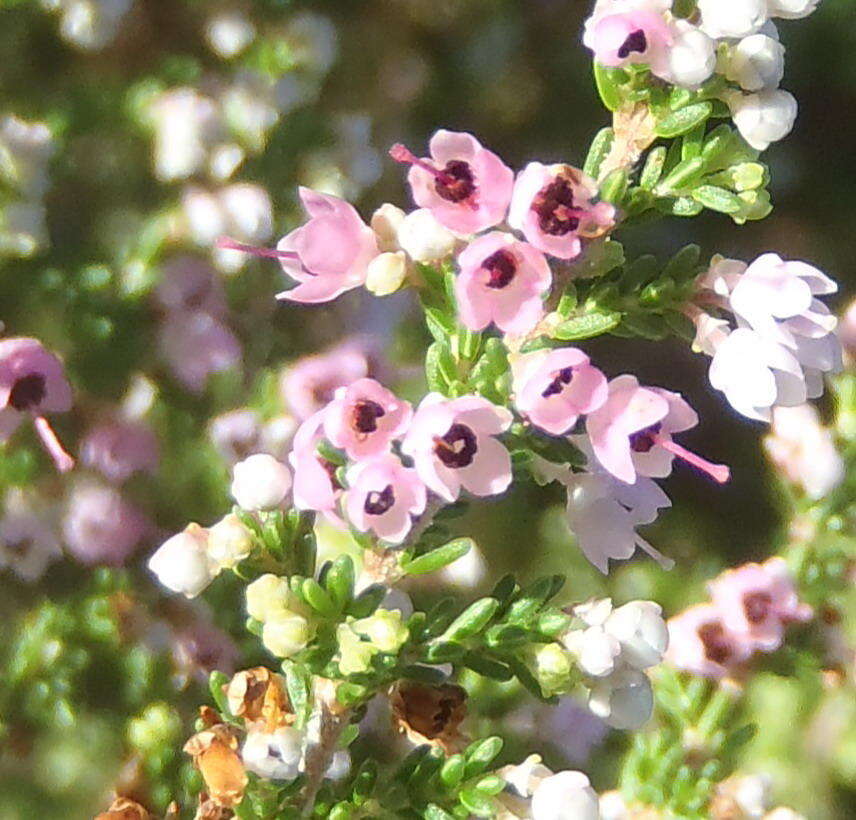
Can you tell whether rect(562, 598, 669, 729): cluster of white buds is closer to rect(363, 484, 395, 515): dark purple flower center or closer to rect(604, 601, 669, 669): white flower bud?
rect(604, 601, 669, 669): white flower bud

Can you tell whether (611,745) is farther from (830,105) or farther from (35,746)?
(830,105)

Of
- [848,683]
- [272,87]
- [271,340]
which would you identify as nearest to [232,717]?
[271,340]

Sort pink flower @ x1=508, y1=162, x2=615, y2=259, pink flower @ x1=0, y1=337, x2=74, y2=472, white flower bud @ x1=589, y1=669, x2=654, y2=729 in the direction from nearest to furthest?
pink flower @ x1=508, y1=162, x2=615, y2=259, white flower bud @ x1=589, y1=669, x2=654, y2=729, pink flower @ x1=0, y1=337, x2=74, y2=472

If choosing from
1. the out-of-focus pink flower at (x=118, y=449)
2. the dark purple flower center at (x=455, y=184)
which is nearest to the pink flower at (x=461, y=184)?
the dark purple flower center at (x=455, y=184)

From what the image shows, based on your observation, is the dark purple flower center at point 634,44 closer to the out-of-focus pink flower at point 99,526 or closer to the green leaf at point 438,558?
the green leaf at point 438,558

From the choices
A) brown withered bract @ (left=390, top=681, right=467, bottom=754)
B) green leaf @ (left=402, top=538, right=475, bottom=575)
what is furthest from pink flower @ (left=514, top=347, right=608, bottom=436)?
brown withered bract @ (left=390, top=681, right=467, bottom=754)

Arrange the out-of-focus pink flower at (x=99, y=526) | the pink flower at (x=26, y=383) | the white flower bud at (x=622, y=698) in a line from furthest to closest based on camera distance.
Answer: the out-of-focus pink flower at (x=99, y=526) → the pink flower at (x=26, y=383) → the white flower bud at (x=622, y=698)
